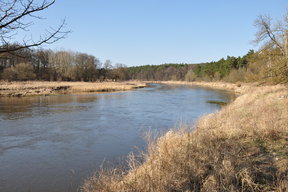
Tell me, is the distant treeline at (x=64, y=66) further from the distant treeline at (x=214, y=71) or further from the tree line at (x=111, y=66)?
the distant treeline at (x=214, y=71)

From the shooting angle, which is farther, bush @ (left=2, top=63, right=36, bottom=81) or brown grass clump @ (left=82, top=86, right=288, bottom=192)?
bush @ (left=2, top=63, right=36, bottom=81)

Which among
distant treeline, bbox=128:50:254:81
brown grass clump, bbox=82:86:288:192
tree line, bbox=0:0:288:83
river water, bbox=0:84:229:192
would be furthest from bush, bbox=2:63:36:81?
brown grass clump, bbox=82:86:288:192

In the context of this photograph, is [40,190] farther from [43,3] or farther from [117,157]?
[43,3]

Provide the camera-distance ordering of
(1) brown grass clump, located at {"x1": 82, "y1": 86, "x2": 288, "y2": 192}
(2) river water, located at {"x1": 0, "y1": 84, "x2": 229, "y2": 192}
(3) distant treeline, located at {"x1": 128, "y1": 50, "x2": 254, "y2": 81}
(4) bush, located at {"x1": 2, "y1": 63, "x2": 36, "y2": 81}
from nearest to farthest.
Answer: (1) brown grass clump, located at {"x1": 82, "y1": 86, "x2": 288, "y2": 192} → (2) river water, located at {"x1": 0, "y1": 84, "x2": 229, "y2": 192} → (4) bush, located at {"x1": 2, "y1": 63, "x2": 36, "y2": 81} → (3) distant treeline, located at {"x1": 128, "y1": 50, "x2": 254, "y2": 81}

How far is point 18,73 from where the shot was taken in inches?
1726

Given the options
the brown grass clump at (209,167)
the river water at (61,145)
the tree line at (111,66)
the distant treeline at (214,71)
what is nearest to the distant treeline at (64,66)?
the tree line at (111,66)

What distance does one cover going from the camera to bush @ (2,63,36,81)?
4266cm

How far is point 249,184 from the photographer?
348 centimetres

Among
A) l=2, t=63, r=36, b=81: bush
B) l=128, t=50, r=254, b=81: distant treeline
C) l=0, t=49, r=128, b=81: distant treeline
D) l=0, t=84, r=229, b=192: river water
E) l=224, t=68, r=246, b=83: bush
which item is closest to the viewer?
l=0, t=84, r=229, b=192: river water

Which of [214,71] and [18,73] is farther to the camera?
[214,71]

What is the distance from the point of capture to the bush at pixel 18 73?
140 ft

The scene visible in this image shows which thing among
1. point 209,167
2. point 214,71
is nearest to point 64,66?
point 214,71

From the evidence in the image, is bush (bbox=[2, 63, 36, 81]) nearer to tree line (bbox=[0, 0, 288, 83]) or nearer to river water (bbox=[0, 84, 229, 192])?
tree line (bbox=[0, 0, 288, 83])

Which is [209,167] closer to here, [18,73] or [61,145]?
[61,145]
